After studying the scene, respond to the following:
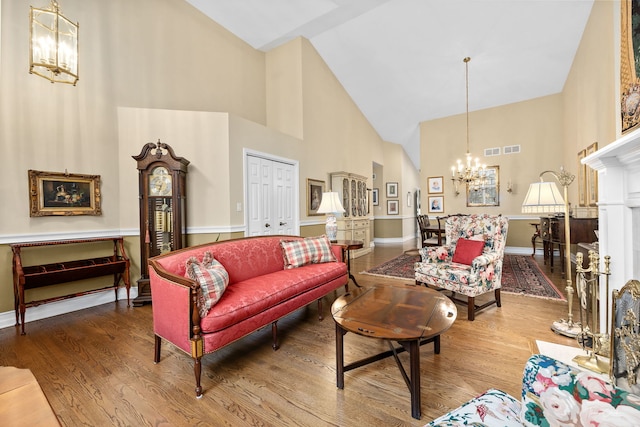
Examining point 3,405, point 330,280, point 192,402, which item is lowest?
point 192,402

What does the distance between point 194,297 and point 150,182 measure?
2293 millimetres

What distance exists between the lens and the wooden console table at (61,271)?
262 cm

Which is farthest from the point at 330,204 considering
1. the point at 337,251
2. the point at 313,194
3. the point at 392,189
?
the point at 392,189

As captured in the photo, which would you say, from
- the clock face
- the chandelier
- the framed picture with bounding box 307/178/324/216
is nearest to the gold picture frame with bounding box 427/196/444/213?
the chandelier

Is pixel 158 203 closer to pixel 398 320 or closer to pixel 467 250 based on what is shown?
pixel 398 320

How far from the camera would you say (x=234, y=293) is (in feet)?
7.03

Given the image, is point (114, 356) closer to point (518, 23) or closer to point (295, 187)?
point (295, 187)

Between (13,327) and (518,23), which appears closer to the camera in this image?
(13,327)

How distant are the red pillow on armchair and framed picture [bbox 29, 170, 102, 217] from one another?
4.46m

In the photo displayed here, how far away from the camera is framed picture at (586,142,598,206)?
12.3 ft

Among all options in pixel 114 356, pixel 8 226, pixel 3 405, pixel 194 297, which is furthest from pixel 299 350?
pixel 8 226

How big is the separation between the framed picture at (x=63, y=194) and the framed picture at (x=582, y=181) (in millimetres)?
7126

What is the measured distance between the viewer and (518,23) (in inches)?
173

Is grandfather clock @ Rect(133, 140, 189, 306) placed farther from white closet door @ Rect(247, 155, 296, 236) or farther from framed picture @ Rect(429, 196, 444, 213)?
framed picture @ Rect(429, 196, 444, 213)
